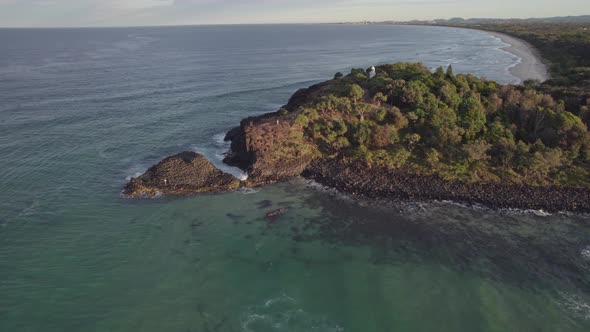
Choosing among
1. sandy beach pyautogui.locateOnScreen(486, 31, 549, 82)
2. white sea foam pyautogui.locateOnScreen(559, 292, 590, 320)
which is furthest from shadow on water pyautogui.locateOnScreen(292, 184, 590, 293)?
sandy beach pyautogui.locateOnScreen(486, 31, 549, 82)

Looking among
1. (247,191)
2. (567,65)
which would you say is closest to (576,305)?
(247,191)

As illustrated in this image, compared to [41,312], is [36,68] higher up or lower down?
higher up

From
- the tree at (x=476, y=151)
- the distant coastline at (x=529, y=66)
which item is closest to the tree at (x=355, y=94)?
the tree at (x=476, y=151)

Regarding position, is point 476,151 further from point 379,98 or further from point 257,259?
point 257,259

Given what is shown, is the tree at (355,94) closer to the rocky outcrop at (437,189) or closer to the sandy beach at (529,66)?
the rocky outcrop at (437,189)

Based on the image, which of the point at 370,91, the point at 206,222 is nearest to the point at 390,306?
the point at 206,222

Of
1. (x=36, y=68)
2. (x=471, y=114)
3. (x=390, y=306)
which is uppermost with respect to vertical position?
(x=36, y=68)

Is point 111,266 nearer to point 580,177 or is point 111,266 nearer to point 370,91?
point 370,91
